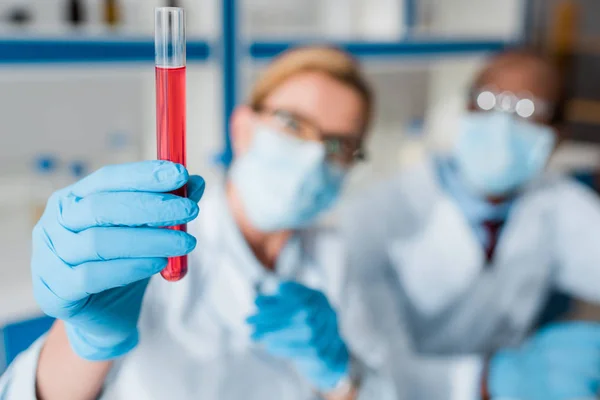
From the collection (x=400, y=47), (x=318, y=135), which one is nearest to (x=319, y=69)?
(x=318, y=135)

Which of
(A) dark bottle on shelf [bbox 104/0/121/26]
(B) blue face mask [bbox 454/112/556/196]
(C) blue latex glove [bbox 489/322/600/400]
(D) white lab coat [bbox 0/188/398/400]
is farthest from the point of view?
(A) dark bottle on shelf [bbox 104/0/121/26]

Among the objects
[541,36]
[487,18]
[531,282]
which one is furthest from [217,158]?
[541,36]

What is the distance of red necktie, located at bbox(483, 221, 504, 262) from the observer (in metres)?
1.41

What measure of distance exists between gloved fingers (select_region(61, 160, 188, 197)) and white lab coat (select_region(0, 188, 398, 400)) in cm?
20

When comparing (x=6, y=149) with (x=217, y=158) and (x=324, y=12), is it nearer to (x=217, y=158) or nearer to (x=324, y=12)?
(x=217, y=158)

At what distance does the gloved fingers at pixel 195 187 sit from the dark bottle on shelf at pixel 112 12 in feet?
5.46

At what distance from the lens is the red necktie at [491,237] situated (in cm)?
141

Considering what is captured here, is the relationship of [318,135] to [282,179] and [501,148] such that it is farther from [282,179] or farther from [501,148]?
[501,148]

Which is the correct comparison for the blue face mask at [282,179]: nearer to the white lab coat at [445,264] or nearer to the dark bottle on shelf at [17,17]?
the white lab coat at [445,264]

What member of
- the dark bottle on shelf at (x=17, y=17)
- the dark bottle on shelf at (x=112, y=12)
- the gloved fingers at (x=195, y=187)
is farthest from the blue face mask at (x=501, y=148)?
the dark bottle on shelf at (x=17, y=17)

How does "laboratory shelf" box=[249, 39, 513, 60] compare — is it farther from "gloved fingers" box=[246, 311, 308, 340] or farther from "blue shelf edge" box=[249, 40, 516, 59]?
"gloved fingers" box=[246, 311, 308, 340]

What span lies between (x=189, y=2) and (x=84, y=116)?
54cm

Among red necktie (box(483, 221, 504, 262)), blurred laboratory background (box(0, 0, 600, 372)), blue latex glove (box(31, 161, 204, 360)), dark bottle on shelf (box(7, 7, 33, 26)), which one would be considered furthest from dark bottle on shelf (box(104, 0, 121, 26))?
blue latex glove (box(31, 161, 204, 360))

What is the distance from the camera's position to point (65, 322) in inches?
21.2
